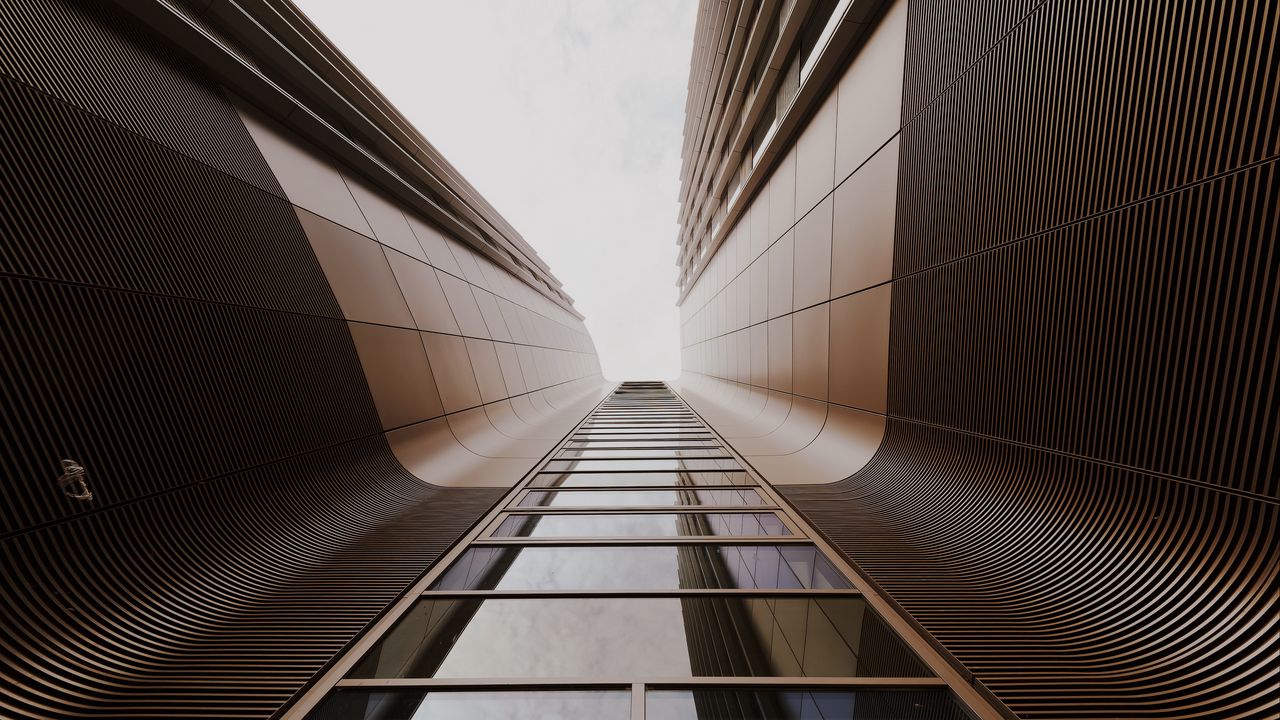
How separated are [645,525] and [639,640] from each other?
2.21 m

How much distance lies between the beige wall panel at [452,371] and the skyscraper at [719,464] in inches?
54.5

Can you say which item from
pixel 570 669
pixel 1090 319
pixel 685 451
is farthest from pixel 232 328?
pixel 1090 319

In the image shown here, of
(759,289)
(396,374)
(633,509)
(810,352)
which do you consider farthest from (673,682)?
(759,289)

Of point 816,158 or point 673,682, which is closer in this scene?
point 673,682

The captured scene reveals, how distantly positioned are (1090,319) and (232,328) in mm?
8556

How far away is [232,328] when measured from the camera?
559 cm

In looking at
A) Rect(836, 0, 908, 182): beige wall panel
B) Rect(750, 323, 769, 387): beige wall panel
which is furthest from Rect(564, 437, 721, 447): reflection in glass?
Rect(836, 0, 908, 182): beige wall panel

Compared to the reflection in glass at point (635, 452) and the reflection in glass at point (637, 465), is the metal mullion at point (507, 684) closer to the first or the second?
the reflection in glass at point (637, 465)

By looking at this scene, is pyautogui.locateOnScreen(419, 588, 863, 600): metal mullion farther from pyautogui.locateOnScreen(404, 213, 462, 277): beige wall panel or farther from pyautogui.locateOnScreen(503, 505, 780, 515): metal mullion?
pyautogui.locateOnScreen(404, 213, 462, 277): beige wall panel

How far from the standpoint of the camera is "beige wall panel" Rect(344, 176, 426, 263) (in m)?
9.56

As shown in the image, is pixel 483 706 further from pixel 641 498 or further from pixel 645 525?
pixel 641 498

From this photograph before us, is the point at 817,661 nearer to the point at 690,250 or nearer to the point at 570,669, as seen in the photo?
the point at 570,669

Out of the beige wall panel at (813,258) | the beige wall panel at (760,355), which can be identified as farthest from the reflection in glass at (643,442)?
the beige wall panel at (813,258)

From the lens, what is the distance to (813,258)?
9.77m
